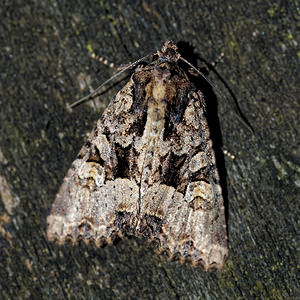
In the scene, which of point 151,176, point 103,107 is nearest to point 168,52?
point 103,107

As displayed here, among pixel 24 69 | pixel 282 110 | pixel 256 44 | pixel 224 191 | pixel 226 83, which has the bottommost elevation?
pixel 224 191

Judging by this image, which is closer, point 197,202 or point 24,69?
point 197,202

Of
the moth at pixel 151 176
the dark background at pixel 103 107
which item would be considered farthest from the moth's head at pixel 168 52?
the dark background at pixel 103 107

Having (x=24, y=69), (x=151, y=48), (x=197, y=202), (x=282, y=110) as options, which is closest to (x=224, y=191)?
(x=197, y=202)

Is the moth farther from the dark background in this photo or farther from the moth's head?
the dark background

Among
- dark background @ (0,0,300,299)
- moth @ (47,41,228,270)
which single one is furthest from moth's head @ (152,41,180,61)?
dark background @ (0,0,300,299)

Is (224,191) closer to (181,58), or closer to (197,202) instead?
(197,202)

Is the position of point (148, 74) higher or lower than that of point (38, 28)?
lower
